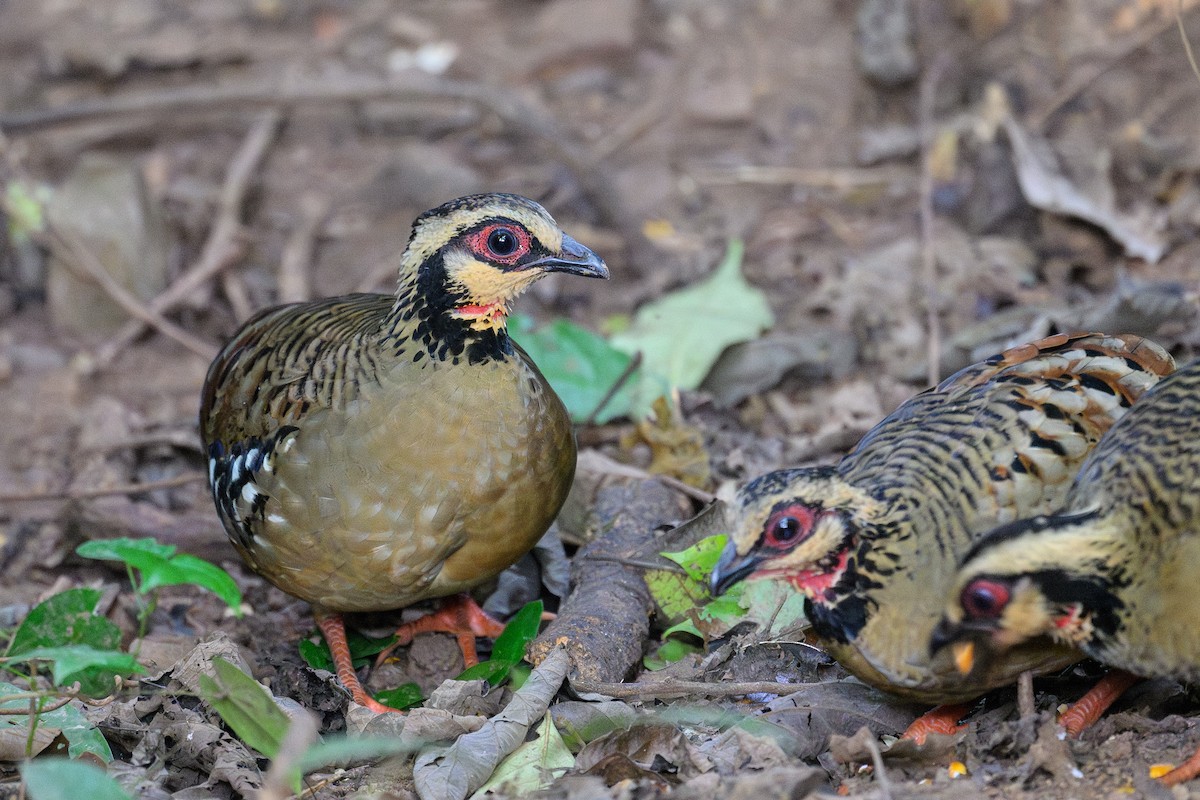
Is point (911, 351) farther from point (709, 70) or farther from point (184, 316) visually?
point (184, 316)

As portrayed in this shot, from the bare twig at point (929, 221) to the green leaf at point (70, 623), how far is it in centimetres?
358

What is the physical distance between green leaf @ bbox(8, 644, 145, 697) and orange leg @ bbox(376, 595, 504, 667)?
1012 mm

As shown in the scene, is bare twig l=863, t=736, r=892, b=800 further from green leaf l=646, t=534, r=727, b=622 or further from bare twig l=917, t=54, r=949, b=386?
bare twig l=917, t=54, r=949, b=386

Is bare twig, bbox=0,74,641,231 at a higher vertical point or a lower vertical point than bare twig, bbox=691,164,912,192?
higher

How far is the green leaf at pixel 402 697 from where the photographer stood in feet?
15.8

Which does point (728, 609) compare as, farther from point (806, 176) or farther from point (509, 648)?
point (806, 176)

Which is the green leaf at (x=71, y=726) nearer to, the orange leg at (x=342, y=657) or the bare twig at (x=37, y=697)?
the bare twig at (x=37, y=697)

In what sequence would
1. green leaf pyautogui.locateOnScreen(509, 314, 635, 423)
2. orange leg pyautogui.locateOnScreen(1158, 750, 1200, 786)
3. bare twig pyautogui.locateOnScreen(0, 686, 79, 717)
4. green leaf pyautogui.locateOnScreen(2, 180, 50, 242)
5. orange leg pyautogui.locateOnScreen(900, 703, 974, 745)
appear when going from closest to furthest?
orange leg pyautogui.locateOnScreen(1158, 750, 1200, 786) < bare twig pyautogui.locateOnScreen(0, 686, 79, 717) < orange leg pyautogui.locateOnScreen(900, 703, 974, 745) < green leaf pyautogui.locateOnScreen(509, 314, 635, 423) < green leaf pyautogui.locateOnScreen(2, 180, 50, 242)

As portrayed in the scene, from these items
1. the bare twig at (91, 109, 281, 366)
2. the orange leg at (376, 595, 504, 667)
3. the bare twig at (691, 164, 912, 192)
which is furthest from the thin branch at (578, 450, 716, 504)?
the bare twig at (91, 109, 281, 366)

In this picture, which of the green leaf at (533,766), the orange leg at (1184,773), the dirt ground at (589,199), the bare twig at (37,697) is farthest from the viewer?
the dirt ground at (589,199)

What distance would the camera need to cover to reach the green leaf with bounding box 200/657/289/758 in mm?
3691

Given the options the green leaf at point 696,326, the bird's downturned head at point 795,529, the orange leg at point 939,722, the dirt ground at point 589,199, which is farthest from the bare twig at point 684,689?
the green leaf at point 696,326

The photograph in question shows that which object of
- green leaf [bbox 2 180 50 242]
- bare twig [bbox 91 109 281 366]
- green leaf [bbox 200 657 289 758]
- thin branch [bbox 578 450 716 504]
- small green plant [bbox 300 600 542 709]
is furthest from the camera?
bare twig [bbox 91 109 281 366]

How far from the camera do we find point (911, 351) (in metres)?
6.39
